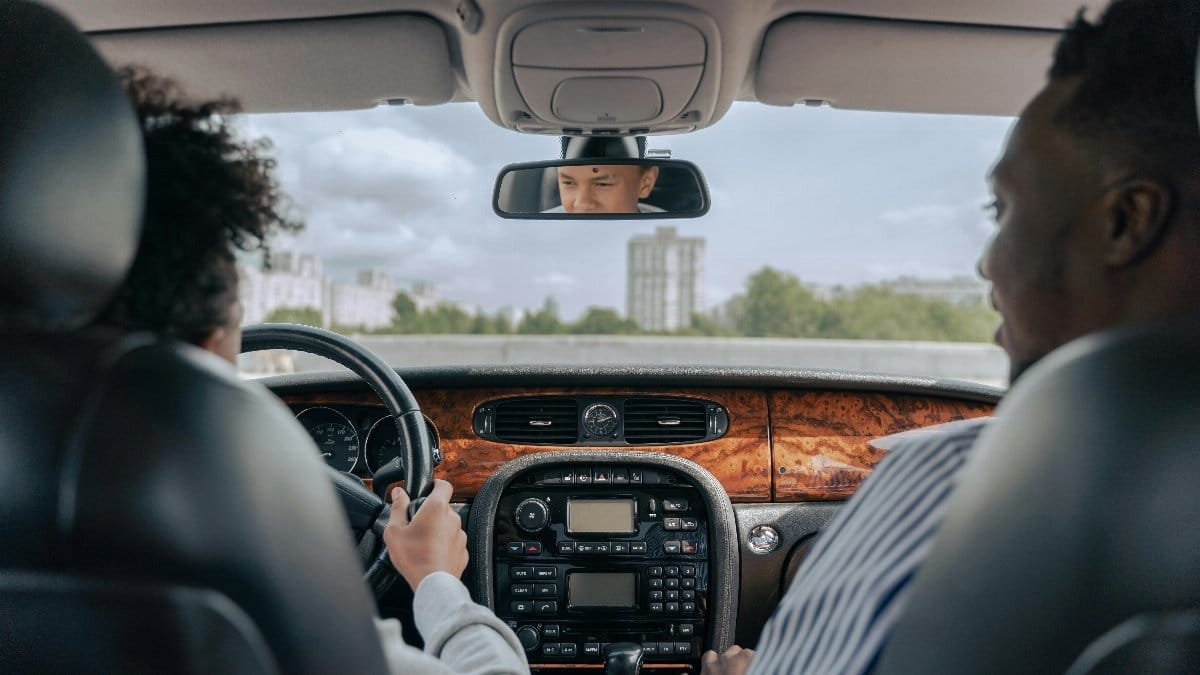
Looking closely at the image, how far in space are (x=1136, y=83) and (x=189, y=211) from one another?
1.19m

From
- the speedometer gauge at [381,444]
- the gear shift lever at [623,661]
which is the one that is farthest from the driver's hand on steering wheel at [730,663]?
the speedometer gauge at [381,444]

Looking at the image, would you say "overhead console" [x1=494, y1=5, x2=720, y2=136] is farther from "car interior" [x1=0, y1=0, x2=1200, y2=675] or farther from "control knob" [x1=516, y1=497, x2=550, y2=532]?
"control knob" [x1=516, y1=497, x2=550, y2=532]

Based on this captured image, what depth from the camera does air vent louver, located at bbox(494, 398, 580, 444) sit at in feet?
12.5

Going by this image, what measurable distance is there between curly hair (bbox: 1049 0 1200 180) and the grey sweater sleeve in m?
1.20

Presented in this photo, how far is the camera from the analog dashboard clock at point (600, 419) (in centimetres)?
381

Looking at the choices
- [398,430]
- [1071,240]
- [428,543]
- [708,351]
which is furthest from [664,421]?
[708,351]

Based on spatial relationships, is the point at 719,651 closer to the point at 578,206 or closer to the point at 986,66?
the point at 578,206

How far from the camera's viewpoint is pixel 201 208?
4.19 feet

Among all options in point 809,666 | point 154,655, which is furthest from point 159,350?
point 809,666

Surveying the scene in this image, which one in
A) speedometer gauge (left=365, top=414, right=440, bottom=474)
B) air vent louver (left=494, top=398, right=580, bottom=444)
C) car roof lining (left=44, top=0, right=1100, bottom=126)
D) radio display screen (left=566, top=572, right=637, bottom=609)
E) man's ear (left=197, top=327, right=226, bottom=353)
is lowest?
radio display screen (left=566, top=572, right=637, bottom=609)

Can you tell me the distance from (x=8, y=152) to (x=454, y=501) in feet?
9.00

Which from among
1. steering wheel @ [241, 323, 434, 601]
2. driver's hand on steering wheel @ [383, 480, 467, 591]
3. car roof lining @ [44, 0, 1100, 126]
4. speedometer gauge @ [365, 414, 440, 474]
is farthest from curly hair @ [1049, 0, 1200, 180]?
speedometer gauge @ [365, 414, 440, 474]

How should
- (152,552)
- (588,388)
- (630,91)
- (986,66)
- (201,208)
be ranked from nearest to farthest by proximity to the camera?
(152,552) → (201,208) → (630,91) → (986,66) → (588,388)

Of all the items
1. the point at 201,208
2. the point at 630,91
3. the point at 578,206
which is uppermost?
the point at 630,91
